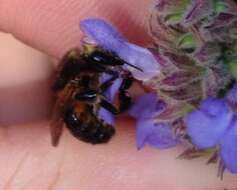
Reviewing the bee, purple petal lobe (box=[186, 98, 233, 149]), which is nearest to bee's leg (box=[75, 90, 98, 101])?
the bee

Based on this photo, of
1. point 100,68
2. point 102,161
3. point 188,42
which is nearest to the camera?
point 188,42

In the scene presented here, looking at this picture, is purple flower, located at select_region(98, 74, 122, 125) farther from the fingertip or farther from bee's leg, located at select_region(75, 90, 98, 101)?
the fingertip

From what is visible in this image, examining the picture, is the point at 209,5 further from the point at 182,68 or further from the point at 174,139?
the point at 174,139

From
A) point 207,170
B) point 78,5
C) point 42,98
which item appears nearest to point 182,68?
point 207,170

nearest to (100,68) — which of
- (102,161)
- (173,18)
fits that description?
(173,18)

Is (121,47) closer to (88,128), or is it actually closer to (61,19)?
(88,128)

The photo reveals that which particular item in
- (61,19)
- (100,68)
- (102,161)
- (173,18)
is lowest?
(102,161)

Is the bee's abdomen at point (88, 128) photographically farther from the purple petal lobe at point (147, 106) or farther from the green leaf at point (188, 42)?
the green leaf at point (188, 42)

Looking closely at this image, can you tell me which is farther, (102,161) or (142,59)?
(102,161)
